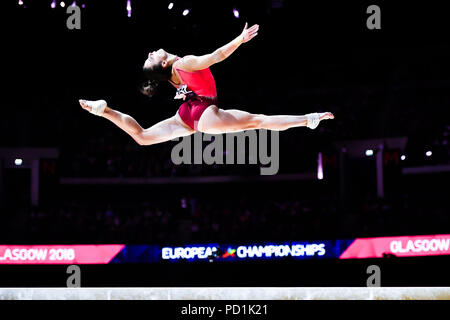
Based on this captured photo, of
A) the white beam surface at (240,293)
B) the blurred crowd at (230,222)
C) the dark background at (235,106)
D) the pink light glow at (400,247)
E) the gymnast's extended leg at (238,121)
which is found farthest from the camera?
the dark background at (235,106)

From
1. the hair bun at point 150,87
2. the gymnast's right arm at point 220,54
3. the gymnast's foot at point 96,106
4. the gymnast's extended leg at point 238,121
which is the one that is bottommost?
the gymnast's extended leg at point 238,121

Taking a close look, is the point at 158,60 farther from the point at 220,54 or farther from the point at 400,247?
the point at 400,247

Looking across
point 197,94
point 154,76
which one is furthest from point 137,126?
point 197,94

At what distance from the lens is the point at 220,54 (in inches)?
210

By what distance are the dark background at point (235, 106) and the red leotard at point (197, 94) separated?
7.09 meters

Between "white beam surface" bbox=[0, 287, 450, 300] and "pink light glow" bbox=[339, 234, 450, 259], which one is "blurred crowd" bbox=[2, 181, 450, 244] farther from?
"white beam surface" bbox=[0, 287, 450, 300]

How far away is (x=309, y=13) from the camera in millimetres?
16531

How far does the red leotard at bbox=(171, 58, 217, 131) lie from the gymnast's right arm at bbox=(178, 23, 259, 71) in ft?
0.48

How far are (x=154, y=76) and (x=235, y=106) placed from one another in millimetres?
12830

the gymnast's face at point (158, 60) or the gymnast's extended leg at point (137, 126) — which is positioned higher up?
the gymnast's face at point (158, 60)

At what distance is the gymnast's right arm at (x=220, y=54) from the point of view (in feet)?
17.2

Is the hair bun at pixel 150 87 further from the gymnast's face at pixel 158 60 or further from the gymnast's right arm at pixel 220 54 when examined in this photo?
the gymnast's right arm at pixel 220 54

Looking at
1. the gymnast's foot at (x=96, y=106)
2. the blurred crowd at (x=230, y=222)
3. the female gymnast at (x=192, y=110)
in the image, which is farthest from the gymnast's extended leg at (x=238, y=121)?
the blurred crowd at (x=230, y=222)
